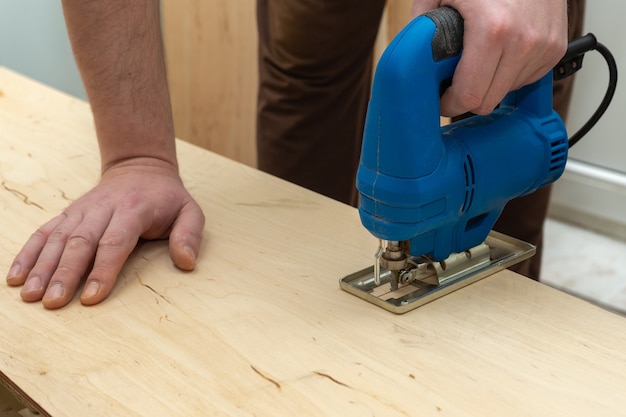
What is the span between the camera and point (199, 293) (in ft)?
2.93

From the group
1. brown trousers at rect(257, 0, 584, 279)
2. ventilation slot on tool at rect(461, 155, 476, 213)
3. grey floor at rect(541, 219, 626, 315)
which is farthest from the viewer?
grey floor at rect(541, 219, 626, 315)

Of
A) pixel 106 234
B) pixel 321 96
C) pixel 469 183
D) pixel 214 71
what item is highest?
pixel 469 183

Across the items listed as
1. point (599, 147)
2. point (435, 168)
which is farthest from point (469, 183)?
point (599, 147)

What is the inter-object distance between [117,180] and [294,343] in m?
0.39

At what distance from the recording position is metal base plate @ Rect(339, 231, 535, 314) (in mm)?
862

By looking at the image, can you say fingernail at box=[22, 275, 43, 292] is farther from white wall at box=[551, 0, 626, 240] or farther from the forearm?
white wall at box=[551, 0, 626, 240]

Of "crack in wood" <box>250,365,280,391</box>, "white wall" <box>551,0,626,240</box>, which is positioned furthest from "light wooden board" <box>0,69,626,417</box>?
"white wall" <box>551,0,626,240</box>

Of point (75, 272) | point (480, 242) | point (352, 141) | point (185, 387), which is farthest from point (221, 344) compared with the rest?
point (352, 141)

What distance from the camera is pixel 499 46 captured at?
2.54 feet

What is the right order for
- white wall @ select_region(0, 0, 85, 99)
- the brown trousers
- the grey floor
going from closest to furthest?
the brown trousers, the grey floor, white wall @ select_region(0, 0, 85, 99)

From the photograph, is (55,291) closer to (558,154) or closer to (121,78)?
(121,78)

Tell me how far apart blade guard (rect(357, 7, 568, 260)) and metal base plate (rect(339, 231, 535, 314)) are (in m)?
0.04

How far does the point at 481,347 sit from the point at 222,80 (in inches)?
70.4

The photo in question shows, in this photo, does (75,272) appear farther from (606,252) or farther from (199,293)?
(606,252)
